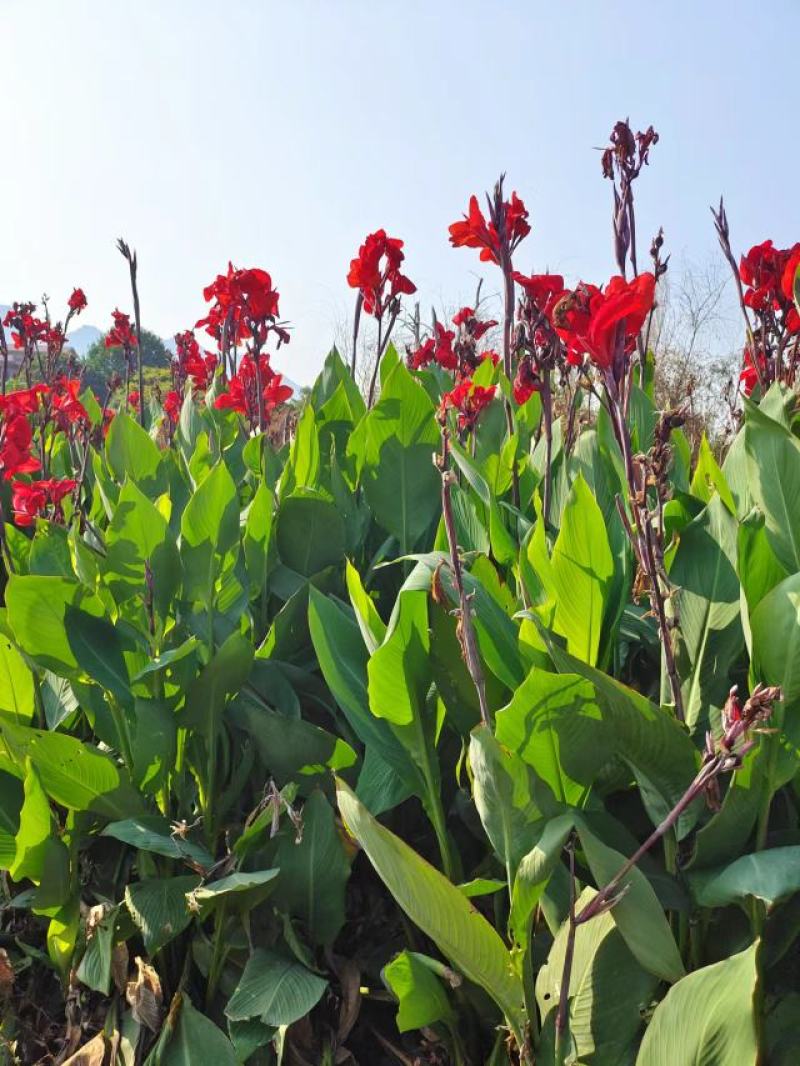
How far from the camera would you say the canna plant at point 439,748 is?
112 cm

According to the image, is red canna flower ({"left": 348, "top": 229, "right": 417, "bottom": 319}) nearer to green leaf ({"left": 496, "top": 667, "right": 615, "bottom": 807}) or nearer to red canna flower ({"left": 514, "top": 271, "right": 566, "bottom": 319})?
red canna flower ({"left": 514, "top": 271, "right": 566, "bottom": 319})

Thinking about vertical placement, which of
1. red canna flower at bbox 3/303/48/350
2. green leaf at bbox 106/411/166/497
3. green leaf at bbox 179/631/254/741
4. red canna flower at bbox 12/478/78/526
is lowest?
green leaf at bbox 179/631/254/741

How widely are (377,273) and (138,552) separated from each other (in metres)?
1.19

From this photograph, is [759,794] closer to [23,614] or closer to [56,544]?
[23,614]

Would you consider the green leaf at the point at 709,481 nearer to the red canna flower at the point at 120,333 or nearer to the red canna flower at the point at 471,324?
the red canna flower at the point at 471,324

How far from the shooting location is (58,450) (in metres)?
3.55

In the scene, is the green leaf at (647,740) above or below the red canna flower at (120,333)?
below

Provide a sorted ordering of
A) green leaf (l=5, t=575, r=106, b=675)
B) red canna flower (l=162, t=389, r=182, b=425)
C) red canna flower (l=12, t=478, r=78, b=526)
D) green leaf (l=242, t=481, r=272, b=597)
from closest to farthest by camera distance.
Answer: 1. green leaf (l=5, t=575, r=106, b=675)
2. green leaf (l=242, t=481, r=272, b=597)
3. red canna flower (l=12, t=478, r=78, b=526)
4. red canna flower (l=162, t=389, r=182, b=425)

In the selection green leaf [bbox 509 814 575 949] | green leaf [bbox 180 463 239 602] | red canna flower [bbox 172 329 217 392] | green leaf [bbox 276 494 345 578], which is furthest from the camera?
red canna flower [bbox 172 329 217 392]

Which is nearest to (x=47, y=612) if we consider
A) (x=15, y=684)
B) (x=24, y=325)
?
(x=15, y=684)

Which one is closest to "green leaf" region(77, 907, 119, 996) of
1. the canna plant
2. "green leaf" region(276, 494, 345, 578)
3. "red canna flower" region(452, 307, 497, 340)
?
the canna plant

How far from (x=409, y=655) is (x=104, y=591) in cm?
70

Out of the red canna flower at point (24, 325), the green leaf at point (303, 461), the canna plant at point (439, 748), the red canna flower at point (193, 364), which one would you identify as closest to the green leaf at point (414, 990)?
the canna plant at point (439, 748)

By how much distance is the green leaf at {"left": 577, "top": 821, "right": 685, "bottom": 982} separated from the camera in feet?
3.37
